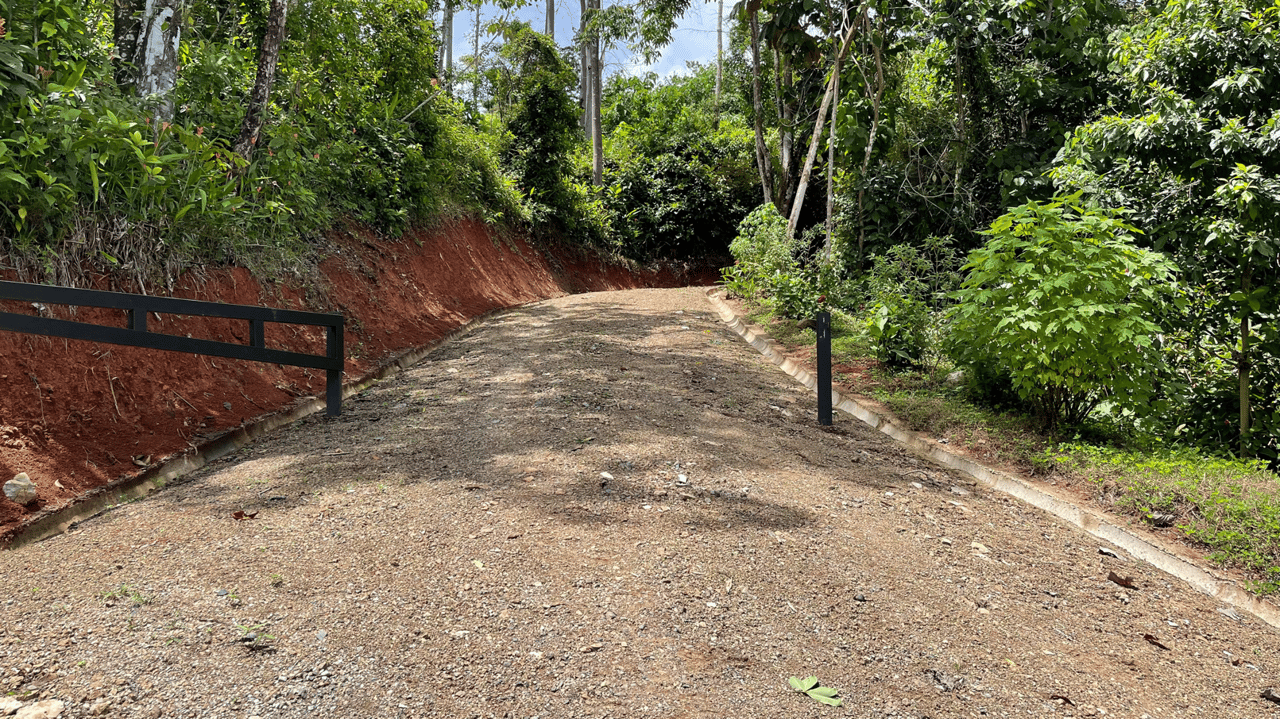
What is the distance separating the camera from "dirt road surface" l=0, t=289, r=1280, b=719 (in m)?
3.13

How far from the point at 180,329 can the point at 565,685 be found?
5548 millimetres

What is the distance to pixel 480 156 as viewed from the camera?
1870cm

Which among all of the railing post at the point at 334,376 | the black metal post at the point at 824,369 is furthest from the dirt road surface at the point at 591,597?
the black metal post at the point at 824,369

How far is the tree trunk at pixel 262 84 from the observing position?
803cm

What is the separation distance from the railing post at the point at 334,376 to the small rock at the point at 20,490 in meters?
2.69

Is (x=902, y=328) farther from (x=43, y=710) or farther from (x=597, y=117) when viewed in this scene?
(x=597, y=117)

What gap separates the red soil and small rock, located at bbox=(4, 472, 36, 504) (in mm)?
48

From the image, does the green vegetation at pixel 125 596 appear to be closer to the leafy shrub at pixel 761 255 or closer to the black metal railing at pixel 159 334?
the black metal railing at pixel 159 334

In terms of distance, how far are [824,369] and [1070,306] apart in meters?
2.28

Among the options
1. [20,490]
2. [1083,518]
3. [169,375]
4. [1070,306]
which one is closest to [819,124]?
[1070,306]

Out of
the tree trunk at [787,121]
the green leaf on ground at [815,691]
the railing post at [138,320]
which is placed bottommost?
Answer: the green leaf on ground at [815,691]

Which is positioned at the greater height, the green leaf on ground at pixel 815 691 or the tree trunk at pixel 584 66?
the tree trunk at pixel 584 66

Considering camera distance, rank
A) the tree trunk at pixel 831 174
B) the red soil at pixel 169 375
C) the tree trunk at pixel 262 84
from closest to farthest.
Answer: the red soil at pixel 169 375 → the tree trunk at pixel 262 84 → the tree trunk at pixel 831 174

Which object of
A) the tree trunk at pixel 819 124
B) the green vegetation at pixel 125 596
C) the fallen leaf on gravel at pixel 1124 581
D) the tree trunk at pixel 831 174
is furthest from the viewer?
the tree trunk at pixel 819 124
